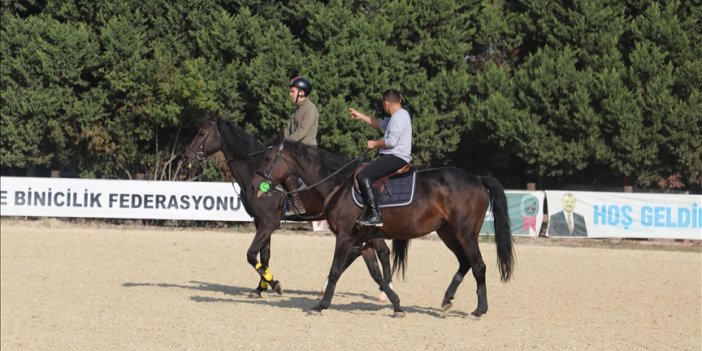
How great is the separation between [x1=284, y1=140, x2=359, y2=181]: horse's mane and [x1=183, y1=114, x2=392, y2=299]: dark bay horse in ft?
4.09

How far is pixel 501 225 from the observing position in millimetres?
12586

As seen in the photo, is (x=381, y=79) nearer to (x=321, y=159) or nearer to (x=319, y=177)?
(x=321, y=159)

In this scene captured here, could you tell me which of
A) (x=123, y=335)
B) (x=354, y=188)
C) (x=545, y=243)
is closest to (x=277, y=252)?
(x=545, y=243)

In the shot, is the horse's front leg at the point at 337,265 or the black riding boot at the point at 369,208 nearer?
the black riding boot at the point at 369,208

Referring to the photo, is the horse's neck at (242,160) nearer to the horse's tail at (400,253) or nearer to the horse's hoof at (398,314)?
the horse's tail at (400,253)

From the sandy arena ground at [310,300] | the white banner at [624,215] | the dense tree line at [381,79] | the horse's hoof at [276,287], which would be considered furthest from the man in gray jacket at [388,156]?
the dense tree line at [381,79]

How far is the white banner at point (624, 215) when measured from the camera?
2438 centimetres

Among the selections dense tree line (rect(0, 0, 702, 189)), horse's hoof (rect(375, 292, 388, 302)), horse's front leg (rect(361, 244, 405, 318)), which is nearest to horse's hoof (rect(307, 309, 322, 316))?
horse's front leg (rect(361, 244, 405, 318))

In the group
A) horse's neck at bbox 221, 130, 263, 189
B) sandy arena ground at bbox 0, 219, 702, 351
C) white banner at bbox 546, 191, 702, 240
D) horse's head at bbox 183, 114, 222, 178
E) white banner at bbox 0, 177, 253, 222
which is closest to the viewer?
sandy arena ground at bbox 0, 219, 702, 351

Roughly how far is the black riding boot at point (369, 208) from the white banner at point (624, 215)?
14008mm

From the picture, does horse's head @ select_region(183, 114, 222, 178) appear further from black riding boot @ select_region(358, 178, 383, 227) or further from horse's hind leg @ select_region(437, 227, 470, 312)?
horse's hind leg @ select_region(437, 227, 470, 312)

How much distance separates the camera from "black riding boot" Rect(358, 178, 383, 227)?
1186cm

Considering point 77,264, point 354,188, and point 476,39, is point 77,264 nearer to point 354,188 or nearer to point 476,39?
point 354,188

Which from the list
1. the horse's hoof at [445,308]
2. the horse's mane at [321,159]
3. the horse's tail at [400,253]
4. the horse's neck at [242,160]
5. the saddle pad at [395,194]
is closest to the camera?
the saddle pad at [395,194]
